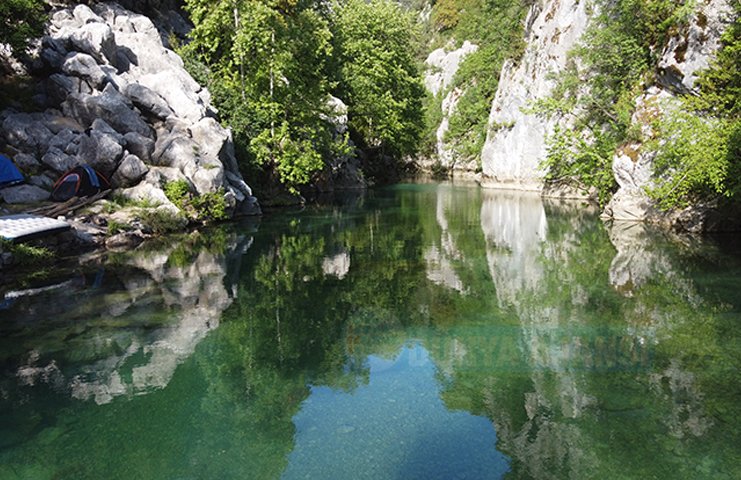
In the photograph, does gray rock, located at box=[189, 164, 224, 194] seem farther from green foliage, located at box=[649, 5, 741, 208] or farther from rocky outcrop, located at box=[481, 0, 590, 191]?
rocky outcrop, located at box=[481, 0, 590, 191]

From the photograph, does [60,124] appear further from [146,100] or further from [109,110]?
[146,100]

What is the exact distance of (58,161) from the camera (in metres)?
20.5

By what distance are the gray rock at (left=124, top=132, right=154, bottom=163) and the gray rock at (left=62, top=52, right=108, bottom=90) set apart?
320 cm

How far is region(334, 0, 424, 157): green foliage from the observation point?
159 feet

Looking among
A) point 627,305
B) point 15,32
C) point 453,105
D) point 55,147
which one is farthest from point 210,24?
point 453,105

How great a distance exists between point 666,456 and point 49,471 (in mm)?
7041

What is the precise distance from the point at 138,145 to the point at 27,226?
8166mm

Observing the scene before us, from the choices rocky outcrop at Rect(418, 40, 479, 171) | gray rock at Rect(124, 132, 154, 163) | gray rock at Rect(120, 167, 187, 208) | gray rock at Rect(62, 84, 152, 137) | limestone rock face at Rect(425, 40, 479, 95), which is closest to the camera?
gray rock at Rect(120, 167, 187, 208)

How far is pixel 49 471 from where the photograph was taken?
5.86m

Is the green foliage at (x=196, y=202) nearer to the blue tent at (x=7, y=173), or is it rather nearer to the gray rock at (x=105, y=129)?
the gray rock at (x=105, y=129)

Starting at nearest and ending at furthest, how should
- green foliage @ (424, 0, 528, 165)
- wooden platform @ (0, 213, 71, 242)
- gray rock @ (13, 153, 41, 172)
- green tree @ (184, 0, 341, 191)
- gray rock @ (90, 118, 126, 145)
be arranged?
1. wooden platform @ (0, 213, 71, 242)
2. gray rock @ (13, 153, 41, 172)
3. gray rock @ (90, 118, 126, 145)
4. green tree @ (184, 0, 341, 191)
5. green foliage @ (424, 0, 528, 165)

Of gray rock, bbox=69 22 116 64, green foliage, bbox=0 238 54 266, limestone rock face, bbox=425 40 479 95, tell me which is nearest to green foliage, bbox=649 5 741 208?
green foliage, bbox=0 238 54 266

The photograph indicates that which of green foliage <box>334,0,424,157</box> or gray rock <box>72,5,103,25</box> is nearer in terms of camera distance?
gray rock <box>72,5,103,25</box>

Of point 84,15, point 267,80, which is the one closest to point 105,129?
point 84,15
